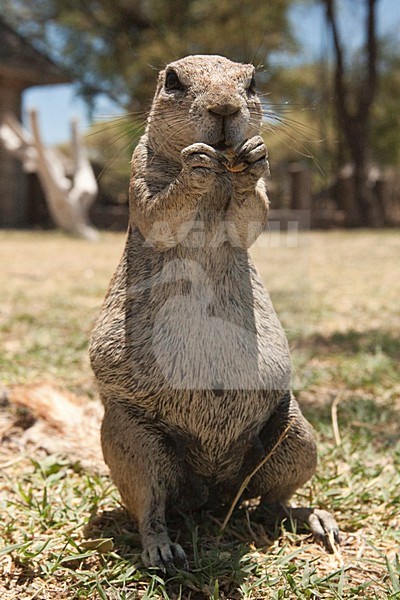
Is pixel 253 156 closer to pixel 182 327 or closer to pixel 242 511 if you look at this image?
pixel 182 327

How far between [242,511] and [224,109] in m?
1.24

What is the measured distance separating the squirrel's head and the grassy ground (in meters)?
0.64

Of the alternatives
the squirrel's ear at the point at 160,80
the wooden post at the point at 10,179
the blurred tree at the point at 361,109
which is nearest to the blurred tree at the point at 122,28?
the blurred tree at the point at 361,109

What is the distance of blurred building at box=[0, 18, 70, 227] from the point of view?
14062 mm

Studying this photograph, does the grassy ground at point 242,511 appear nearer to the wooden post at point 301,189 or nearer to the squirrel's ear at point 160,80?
the squirrel's ear at point 160,80

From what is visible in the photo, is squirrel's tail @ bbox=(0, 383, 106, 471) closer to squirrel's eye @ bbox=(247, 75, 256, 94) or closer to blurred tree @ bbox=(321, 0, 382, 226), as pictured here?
squirrel's eye @ bbox=(247, 75, 256, 94)

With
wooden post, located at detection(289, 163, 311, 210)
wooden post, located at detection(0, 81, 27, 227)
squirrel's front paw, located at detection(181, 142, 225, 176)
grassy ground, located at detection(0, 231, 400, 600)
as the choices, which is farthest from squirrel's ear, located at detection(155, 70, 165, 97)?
wooden post, located at detection(289, 163, 311, 210)

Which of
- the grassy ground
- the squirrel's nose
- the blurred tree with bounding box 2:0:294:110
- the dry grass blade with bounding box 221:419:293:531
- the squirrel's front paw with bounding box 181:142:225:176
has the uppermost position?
the blurred tree with bounding box 2:0:294:110

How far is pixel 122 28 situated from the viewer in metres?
17.6

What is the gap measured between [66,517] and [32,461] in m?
0.41

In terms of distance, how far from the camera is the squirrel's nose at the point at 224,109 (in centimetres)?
163

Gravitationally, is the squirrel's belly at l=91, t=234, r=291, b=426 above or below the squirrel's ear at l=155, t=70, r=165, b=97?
below

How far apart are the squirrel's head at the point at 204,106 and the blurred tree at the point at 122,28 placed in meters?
13.8

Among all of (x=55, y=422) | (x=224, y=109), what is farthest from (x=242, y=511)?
(x=224, y=109)
